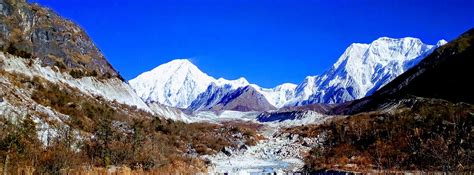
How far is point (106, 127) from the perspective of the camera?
48062mm

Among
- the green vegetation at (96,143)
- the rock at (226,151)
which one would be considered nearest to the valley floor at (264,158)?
the rock at (226,151)

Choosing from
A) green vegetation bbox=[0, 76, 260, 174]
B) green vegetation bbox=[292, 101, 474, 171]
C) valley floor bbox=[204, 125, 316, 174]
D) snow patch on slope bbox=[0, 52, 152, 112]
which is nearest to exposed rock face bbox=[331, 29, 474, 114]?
valley floor bbox=[204, 125, 316, 174]

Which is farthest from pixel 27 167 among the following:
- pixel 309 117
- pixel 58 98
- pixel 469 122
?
pixel 309 117

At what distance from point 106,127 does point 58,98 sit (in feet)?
45.9

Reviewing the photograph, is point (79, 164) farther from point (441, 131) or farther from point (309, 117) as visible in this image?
point (309, 117)

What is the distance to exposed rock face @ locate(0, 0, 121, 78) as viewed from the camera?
105 metres

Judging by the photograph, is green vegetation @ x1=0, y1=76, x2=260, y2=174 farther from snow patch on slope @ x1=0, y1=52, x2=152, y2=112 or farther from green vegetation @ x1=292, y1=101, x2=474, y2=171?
green vegetation @ x1=292, y1=101, x2=474, y2=171

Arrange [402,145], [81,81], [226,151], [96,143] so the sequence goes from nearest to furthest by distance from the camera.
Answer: [96,143] < [402,145] < [226,151] < [81,81]

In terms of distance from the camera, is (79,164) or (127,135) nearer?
(79,164)

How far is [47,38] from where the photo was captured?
117500 millimetres

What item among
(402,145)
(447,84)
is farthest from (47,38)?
(447,84)

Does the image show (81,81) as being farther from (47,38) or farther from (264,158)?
(264,158)

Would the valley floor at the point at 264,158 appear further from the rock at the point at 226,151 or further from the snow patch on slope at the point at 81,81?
the snow patch on slope at the point at 81,81

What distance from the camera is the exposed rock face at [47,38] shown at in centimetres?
10501
